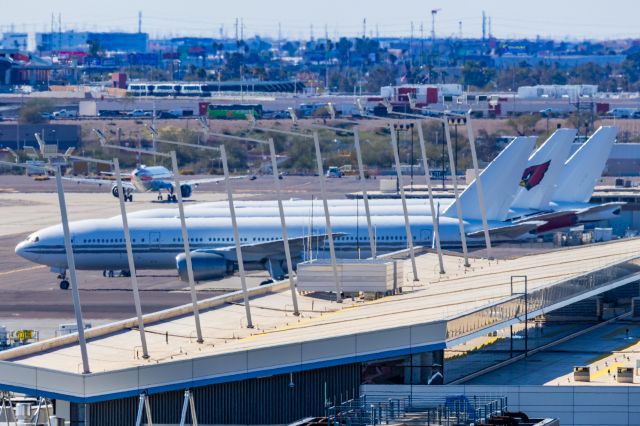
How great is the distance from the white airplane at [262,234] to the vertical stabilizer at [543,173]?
11.2 metres

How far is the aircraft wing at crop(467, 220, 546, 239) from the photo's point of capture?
9606 centimetres

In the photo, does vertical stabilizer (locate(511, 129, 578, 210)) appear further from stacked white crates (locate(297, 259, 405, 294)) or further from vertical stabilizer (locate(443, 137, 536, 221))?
stacked white crates (locate(297, 259, 405, 294))

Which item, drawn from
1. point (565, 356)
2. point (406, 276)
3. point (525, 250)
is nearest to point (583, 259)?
point (406, 276)

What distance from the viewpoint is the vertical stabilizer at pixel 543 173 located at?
111688mm

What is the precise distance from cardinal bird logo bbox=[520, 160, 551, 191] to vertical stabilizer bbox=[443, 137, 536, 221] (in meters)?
11.6

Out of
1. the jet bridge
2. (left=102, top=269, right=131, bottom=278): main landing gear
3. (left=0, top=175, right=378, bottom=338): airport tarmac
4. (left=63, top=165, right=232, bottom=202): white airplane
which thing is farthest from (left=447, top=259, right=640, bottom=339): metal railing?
(left=63, top=165, right=232, bottom=202): white airplane

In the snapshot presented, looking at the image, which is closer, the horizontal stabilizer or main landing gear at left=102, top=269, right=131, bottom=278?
main landing gear at left=102, top=269, right=131, bottom=278

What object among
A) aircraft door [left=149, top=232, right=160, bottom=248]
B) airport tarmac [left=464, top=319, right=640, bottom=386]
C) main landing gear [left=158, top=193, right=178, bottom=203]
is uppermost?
airport tarmac [left=464, top=319, right=640, bottom=386]

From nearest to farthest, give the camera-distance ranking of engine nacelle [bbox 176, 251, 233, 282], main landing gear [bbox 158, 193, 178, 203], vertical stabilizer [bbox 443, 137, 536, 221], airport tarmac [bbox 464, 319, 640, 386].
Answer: airport tarmac [bbox 464, 319, 640, 386] → engine nacelle [bbox 176, 251, 233, 282] → vertical stabilizer [bbox 443, 137, 536, 221] → main landing gear [bbox 158, 193, 178, 203]

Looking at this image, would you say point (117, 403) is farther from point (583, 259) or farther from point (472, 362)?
point (583, 259)

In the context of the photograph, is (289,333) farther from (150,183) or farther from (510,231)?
(150,183)

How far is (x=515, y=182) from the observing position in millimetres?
99625

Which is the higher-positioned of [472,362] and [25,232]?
[472,362]

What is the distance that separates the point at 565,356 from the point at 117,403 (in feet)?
51.0
